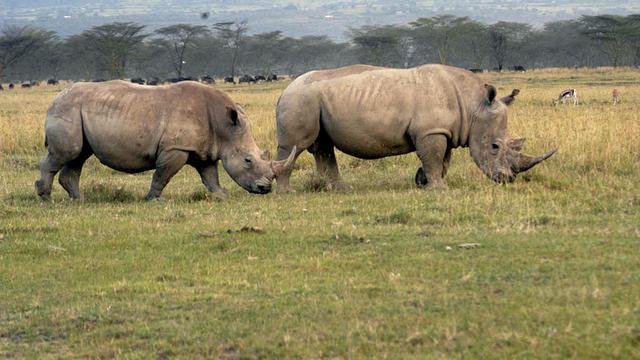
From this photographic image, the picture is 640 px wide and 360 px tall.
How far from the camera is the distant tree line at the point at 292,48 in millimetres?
71938

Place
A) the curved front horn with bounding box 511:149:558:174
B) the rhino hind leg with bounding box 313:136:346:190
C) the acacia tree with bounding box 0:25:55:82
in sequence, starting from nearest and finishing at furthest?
the curved front horn with bounding box 511:149:558:174, the rhino hind leg with bounding box 313:136:346:190, the acacia tree with bounding box 0:25:55:82

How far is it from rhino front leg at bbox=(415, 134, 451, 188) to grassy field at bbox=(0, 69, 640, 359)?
37cm

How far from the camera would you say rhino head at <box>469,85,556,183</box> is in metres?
13.1

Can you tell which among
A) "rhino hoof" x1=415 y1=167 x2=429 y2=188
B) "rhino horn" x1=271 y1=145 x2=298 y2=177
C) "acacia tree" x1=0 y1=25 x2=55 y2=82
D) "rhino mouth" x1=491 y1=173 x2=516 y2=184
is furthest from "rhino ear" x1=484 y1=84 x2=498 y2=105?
"acacia tree" x1=0 y1=25 x2=55 y2=82

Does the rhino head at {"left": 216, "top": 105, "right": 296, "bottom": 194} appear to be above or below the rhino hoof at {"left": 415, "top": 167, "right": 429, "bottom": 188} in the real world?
above

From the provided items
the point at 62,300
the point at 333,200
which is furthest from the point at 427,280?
the point at 333,200

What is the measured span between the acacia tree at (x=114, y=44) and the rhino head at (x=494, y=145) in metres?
56.9

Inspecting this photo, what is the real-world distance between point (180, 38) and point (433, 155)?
75.0 metres

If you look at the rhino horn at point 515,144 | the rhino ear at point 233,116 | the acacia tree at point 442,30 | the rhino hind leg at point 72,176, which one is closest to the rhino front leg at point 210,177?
the rhino ear at point 233,116

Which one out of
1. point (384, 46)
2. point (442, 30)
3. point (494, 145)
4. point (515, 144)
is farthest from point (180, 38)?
point (515, 144)

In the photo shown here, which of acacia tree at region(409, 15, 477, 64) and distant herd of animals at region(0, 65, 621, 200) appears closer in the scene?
distant herd of animals at region(0, 65, 621, 200)

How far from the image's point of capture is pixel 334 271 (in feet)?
26.9

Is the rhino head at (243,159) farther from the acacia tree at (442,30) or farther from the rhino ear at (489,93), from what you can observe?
the acacia tree at (442,30)

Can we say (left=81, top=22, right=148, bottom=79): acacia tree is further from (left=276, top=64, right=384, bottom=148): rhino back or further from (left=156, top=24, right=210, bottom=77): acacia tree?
(left=276, top=64, right=384, bottom=148): rhino back
